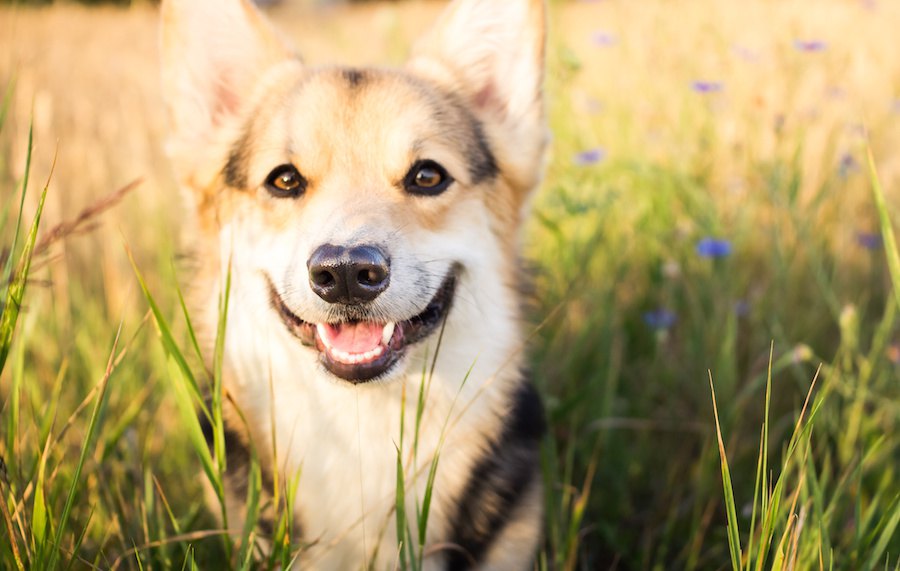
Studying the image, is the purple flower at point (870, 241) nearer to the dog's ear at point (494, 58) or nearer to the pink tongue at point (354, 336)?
the dog's ear at point (494, 58)

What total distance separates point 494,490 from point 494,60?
4.61 ft

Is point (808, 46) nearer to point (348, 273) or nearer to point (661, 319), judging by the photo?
point (661, 319)

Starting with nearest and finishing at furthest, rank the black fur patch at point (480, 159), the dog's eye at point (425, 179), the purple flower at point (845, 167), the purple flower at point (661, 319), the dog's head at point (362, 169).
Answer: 1. the dog's head at point (362, 169)
2. the dog's eye at point (425, 179)
3. the black fur patch at point (480, 159)
4. the purple flower at point (661, 319)
5. the purple flower at point (845, 167)

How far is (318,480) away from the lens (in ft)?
6.98

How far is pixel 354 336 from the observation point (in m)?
2.04

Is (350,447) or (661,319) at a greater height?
(661,319)

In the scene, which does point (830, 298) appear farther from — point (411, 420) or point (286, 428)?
point (286, 428)

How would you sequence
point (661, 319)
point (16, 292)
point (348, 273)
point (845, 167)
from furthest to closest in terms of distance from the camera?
point (845, 167) < point (661, 319) < point (348, 273) < point (16, 292)

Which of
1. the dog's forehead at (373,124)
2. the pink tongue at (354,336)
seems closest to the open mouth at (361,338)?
the pink tongue at (354,336)

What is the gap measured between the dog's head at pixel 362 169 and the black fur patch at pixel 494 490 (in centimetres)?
31

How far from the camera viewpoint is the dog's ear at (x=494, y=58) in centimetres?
238

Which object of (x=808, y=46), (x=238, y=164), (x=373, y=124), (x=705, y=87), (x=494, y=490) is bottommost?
(x=494, y=490)

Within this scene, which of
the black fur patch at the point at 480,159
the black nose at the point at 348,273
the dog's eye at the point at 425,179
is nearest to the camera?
the black nose at the point at 348,273

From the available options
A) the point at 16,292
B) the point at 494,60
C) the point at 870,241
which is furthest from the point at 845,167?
the point at 16,292
